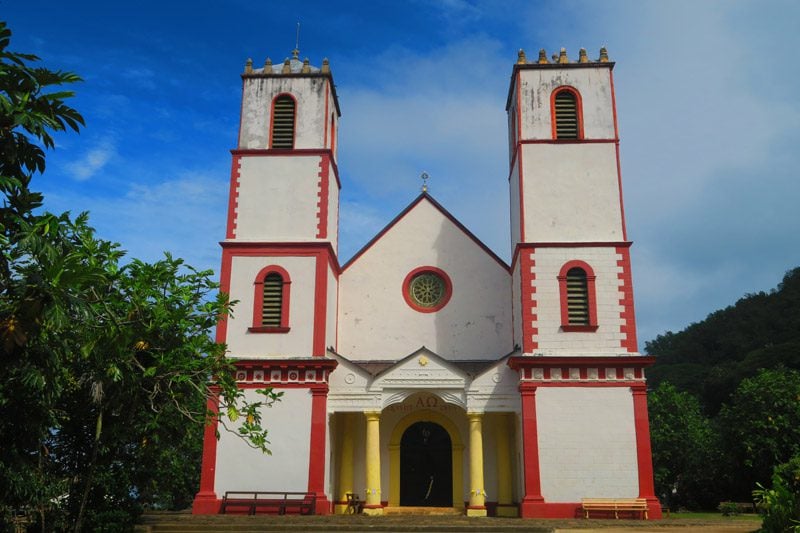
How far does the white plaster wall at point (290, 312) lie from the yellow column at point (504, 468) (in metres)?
6.04

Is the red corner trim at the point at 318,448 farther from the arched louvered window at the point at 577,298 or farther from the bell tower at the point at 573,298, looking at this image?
the arched louvered window at the point at 577,298

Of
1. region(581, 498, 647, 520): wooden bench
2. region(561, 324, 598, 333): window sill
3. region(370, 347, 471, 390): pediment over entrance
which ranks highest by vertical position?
region(561, 324, 598, 333): window sill

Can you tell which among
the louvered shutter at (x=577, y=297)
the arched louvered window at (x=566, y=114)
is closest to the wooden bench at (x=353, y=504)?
the louvered shutter at (x=577, y=297)

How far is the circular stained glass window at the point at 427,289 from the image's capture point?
2453cm

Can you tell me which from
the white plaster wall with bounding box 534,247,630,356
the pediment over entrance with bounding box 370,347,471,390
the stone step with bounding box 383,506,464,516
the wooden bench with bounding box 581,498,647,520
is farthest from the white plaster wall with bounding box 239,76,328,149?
the wooden bench with bounding box 581,498,647,520

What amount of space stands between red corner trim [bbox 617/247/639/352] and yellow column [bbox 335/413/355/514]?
8073mm

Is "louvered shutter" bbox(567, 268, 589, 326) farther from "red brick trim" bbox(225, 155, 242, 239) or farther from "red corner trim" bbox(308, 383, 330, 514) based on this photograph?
"red brick trim" bbox(225, 155, 242, 239)

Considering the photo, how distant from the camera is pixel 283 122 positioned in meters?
24.5

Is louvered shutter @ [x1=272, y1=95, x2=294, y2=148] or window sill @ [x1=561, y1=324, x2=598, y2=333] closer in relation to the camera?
window sill @ [x1=561, y1=324, x2=598, y2=333]

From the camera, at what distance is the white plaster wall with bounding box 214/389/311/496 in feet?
68.9

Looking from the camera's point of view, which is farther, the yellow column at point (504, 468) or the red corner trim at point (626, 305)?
the yellow column at point (504, 468)

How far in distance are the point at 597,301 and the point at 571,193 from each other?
3.29 meters

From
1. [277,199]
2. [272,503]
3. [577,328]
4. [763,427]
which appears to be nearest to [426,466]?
[272,503]

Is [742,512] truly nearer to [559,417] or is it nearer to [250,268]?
[559,417]
